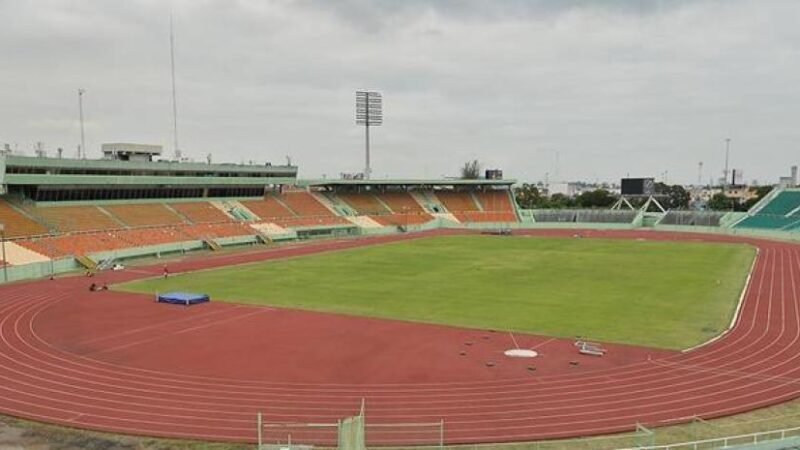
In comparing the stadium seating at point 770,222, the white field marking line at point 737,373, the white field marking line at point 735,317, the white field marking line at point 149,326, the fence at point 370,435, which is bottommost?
the white field marking line at point 149,326

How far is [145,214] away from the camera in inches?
2655

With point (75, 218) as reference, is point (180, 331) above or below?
below

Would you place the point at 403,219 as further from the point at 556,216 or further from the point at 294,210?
the point at 556,216

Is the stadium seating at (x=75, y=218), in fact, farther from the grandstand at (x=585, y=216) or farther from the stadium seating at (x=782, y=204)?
the stadium seating at (x=782, y=204)

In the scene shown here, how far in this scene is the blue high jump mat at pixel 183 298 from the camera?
3578 cm

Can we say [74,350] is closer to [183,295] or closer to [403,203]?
[183,295]

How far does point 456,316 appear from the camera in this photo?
105 ft

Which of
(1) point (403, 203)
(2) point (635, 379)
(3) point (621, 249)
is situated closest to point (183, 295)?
(2) point (635, 379)

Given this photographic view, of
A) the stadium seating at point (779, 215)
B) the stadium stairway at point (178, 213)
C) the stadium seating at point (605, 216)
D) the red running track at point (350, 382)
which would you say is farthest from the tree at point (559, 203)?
the red running track at point (350, 382)

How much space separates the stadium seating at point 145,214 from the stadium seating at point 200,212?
1468mm

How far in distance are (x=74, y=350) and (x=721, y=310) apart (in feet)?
96.4

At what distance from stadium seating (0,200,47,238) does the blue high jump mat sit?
2310 centimetres

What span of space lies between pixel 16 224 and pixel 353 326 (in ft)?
125

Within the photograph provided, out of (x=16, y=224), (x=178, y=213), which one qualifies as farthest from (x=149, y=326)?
(x=178, y=213)
